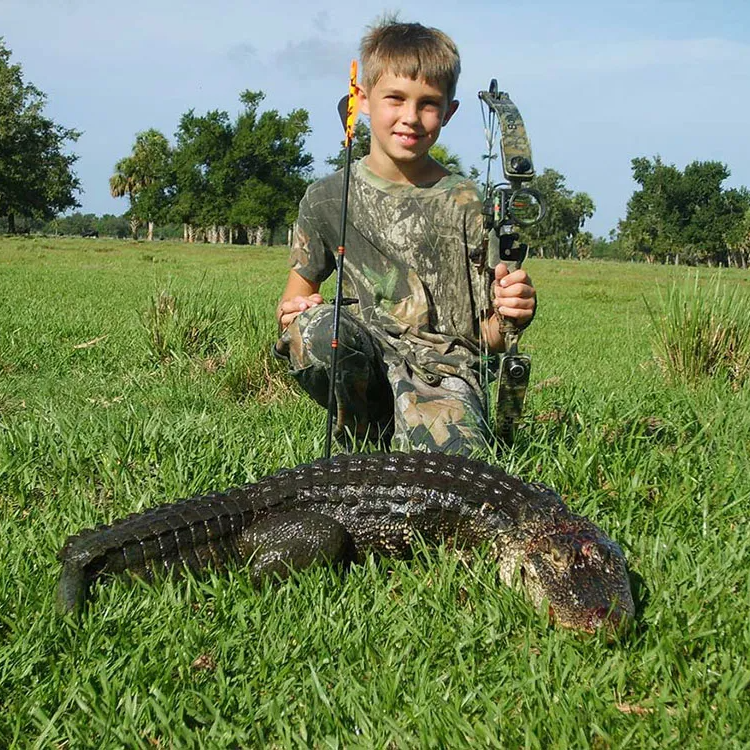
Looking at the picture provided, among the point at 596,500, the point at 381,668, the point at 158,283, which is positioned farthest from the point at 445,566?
the point at 158,283

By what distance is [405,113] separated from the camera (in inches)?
168

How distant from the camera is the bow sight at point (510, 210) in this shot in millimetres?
3664

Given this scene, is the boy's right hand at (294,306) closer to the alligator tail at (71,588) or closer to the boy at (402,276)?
the boy at (402,276)

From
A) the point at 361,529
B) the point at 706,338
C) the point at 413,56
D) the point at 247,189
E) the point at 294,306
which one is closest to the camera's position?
the point at 361,529

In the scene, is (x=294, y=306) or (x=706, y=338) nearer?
(x=294, y=306)

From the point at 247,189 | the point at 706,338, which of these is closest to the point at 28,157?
the point at 247,189

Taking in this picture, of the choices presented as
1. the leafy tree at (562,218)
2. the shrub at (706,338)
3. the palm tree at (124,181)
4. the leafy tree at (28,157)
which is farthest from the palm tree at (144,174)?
the shrub at (706,338)

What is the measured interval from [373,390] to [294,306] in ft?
2.05

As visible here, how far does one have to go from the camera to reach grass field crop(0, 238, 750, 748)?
2.31 metres

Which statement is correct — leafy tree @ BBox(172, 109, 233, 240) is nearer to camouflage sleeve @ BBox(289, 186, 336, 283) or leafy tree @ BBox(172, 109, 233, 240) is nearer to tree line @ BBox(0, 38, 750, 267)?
tree line @ BBox(0, 38, 750, 267)

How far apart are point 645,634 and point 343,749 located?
1.04m

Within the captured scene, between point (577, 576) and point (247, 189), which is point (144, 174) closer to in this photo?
point (247, 189)

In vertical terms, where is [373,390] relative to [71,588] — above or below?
above

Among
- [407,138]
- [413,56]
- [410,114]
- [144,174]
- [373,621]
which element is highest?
[144,174]
